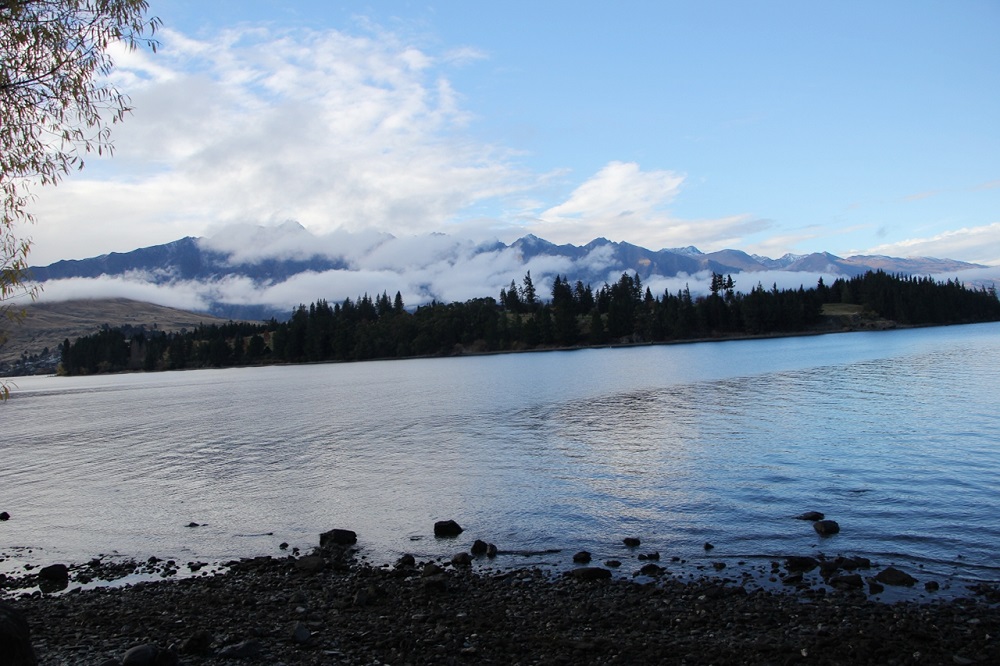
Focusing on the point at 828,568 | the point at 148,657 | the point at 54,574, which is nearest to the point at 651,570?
the point at 828,568

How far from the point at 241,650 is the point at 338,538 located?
10461 mm

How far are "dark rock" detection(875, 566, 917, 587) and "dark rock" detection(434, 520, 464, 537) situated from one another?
14.5 m

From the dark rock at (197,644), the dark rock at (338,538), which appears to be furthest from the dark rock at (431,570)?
the dark rock at (197,644)

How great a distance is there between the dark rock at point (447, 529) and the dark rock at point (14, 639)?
15063 millimetres

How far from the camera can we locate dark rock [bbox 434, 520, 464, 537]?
85.0 ft

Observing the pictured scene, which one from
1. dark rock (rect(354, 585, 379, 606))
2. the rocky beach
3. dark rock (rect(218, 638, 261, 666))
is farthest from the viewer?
dark rock (rect(354, 585, 379, 606))

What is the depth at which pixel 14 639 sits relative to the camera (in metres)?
11.9

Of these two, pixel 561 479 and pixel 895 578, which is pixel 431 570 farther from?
pixel 561 479

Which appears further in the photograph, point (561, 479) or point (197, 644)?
point (561, 479)

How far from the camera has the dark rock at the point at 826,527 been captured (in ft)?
74.2

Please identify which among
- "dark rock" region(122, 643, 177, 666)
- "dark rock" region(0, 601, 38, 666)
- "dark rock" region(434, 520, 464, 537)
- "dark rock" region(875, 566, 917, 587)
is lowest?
"dark rock" region(434, 520, 464, 537)

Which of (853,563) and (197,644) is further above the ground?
(197,644)

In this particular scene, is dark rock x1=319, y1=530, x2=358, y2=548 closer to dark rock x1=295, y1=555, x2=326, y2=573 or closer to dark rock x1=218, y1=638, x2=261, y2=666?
dark rock x1=295, y1=555, x2=326, y2=573

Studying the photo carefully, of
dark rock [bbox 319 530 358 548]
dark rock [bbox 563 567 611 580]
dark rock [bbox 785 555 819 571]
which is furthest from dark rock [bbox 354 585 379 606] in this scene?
dark rock [bbox 785 555 819 571]
